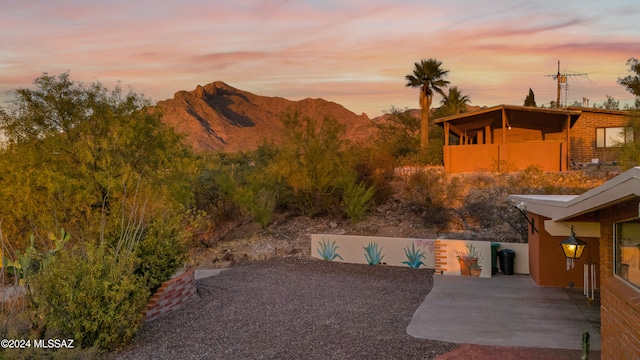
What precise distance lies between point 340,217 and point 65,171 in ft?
39.2

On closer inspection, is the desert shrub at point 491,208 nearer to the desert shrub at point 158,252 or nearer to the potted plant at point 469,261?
the potted plant at point 469,261

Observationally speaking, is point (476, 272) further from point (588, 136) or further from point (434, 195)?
point (588, 136)

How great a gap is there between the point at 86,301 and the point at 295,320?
158 inches

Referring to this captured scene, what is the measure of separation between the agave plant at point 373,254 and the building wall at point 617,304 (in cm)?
1058

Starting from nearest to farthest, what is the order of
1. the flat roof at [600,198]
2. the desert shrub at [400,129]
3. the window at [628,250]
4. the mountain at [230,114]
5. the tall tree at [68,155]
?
the flat roof at [600,198]
the window at [628,250]
the tall tree at [68,155]
the desert shrub at [400,129]
the mountain at [230,114]

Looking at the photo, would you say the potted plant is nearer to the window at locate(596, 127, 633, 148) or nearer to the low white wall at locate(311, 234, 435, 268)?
the low white wall at locate(311, 234, 435, 268)

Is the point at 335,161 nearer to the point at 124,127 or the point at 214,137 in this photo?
the point at 124,127

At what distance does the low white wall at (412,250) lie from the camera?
616 inches

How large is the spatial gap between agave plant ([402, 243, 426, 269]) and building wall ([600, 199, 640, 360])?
9.66m

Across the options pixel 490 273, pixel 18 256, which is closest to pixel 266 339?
pixel 18 256

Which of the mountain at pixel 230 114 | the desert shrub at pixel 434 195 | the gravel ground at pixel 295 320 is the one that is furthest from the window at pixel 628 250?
the mountain at pixel 230 114

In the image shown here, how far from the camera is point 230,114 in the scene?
352 feet

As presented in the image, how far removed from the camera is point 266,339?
31.0ft

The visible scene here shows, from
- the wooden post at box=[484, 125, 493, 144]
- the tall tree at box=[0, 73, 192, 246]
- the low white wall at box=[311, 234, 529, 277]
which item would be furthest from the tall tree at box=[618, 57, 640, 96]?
the tall tree at box=[0, 73, 192, 246]
